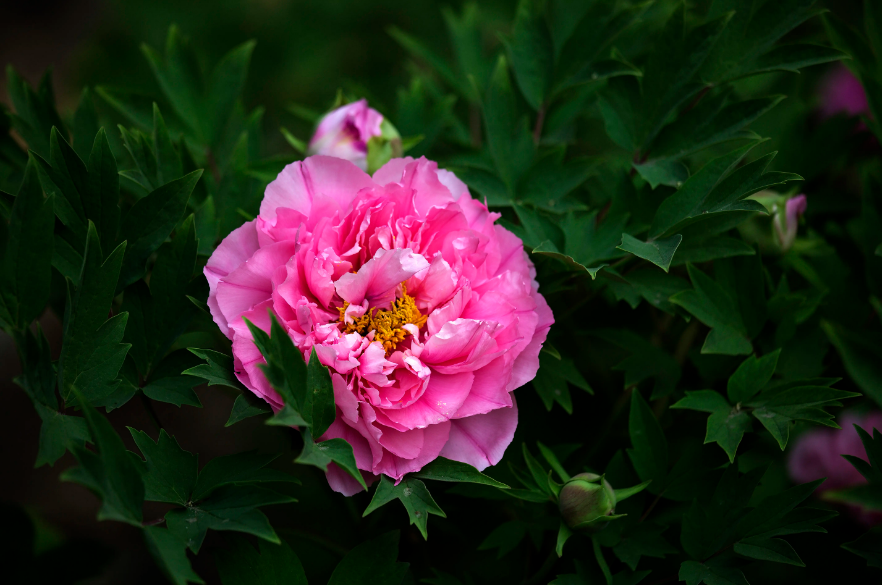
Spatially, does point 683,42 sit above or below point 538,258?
above

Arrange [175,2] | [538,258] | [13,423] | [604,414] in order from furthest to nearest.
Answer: [175,2] → [13,423] → [604,414] → [538,258]

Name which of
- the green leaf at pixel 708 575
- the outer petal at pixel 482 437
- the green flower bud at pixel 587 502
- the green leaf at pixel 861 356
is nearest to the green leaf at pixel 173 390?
the outer petal at pixel 482 437

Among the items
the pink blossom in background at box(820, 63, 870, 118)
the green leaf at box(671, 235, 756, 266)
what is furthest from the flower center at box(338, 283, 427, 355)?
the pink blossom in background at box(820, 63, 870, 118)

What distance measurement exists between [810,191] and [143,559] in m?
1.60

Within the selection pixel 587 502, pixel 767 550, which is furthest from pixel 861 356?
pixel 587 502

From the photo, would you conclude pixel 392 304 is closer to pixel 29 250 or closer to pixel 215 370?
pixel 215 370

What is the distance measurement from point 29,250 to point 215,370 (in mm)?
198

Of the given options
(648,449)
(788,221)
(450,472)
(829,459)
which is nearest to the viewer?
(450,472)

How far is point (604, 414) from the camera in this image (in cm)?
92

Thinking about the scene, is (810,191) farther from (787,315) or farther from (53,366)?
(53,366)

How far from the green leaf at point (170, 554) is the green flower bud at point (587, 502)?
1.16ft

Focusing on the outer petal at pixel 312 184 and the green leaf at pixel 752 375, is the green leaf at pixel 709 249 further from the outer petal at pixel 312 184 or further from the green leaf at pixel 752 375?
the outer petal at pixel 312 184

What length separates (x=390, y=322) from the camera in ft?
2.26

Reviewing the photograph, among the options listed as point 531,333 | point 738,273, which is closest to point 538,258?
point 531,333
